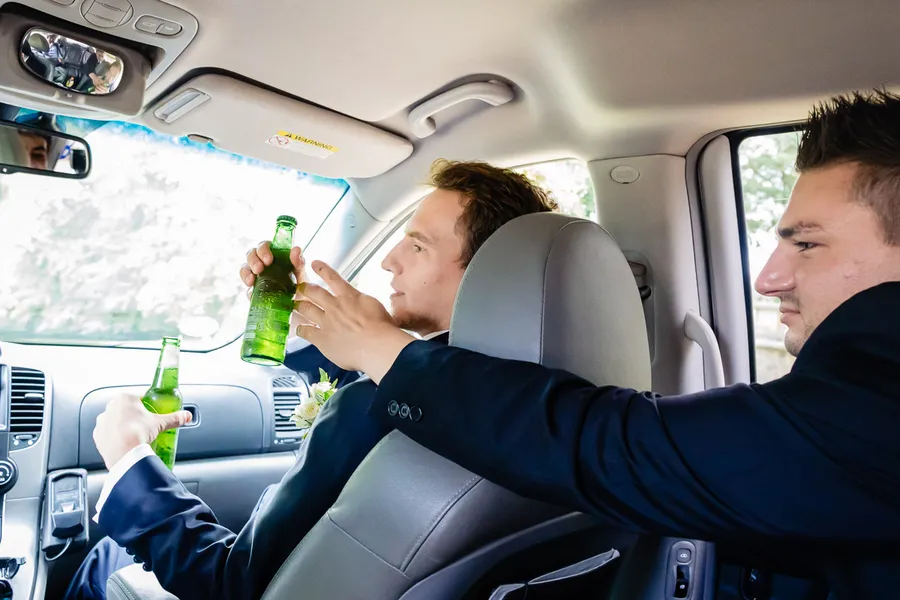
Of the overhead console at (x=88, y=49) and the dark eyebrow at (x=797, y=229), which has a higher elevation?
the overhead console at (x=88, y=49)

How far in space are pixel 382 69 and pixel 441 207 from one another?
49 cm

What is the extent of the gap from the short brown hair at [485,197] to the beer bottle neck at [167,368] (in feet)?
2.63

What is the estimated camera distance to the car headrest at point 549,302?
3.67 feet

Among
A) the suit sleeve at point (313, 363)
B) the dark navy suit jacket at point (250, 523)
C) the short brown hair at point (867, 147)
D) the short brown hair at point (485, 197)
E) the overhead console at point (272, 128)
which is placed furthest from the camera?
the suit sleeve at point (313, 363)

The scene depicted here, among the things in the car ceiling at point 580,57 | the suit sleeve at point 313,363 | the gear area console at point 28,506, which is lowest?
the gear area console at point 28,506

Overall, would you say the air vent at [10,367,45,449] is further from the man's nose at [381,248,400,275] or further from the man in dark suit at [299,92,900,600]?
the man in dark suit at [299,92,900,600]

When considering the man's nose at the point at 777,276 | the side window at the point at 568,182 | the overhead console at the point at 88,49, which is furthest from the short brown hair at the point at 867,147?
the overhead console at the point at 88,49

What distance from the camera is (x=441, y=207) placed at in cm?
167

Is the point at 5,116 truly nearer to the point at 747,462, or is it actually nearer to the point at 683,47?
the point at 683,47

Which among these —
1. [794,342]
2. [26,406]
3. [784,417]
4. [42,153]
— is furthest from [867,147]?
[26,406]

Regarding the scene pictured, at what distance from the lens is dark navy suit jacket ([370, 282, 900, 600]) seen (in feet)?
2.73

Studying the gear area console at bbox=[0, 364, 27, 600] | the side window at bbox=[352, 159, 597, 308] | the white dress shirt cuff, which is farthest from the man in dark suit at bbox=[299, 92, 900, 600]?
the gear area console at bbox=[0, 364, 27, 600]

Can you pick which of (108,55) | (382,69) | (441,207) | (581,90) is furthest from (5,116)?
(581,90)

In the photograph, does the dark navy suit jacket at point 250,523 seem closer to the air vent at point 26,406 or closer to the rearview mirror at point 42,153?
the air vent at point 26,406
